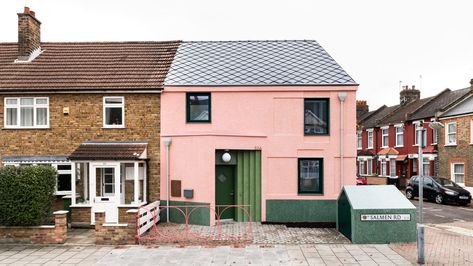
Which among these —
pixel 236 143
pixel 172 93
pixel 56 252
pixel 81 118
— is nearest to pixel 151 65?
pixel 172 93

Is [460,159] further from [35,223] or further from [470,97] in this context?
[35,223]

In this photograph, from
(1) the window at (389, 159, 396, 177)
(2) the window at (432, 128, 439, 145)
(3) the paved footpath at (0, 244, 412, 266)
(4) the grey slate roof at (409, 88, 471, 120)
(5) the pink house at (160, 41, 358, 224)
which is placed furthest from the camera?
(1) the window at (389, 159, 396, 177)

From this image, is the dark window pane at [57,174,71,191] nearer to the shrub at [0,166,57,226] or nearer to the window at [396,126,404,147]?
the shrub at [0,166,57,226]

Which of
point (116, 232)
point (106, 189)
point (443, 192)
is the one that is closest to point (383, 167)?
point (443, 192)

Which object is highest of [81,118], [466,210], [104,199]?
[81,118]

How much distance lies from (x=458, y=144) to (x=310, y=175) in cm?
1808

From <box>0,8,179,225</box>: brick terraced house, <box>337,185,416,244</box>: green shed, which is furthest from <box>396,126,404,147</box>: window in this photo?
<box>0,8,179,225</box>: brick terraced house

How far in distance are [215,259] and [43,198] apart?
6296 mm

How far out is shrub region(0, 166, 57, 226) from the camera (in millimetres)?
12727

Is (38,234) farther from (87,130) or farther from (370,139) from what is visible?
(370,139)

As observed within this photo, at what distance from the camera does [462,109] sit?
95.4ft

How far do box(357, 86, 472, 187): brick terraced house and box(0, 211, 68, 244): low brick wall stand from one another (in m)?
26.4

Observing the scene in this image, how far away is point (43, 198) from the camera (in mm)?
13289

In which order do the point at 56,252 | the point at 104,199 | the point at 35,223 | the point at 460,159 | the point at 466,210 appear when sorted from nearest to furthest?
the point at 56,252, the point at 35,223, the point at 104,199, the point at 466,210, the point at 460,159
